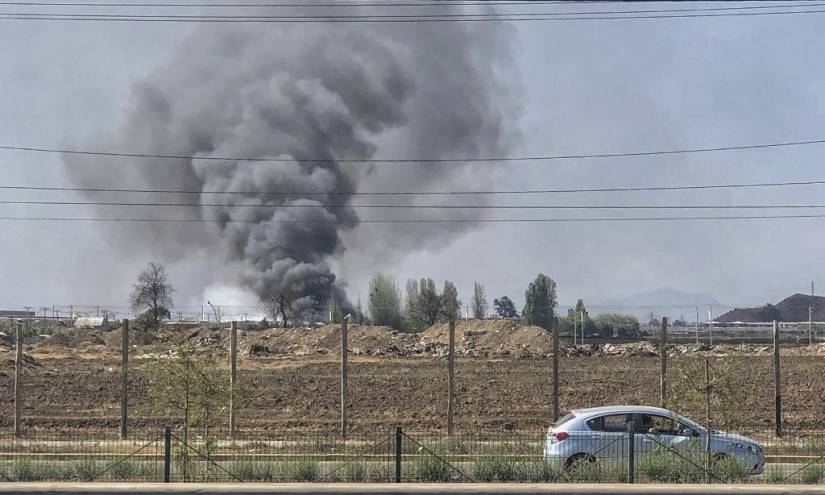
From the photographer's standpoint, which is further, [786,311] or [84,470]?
[786,311]

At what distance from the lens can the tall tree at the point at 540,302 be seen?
348 ft

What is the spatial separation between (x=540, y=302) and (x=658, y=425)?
313 ft

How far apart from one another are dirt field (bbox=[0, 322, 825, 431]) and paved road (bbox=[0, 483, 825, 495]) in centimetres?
658

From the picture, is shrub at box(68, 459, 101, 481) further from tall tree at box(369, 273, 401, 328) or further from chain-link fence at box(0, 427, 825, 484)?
tall tree at box(369, 273, 401, 328)

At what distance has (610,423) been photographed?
53.8 feet

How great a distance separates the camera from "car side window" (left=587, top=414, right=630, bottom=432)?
16.3 metres

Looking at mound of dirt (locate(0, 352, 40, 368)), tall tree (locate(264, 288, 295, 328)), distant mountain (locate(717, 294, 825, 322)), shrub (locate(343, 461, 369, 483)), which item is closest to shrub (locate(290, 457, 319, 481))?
shrub (locate(343, 461, 369, 483))

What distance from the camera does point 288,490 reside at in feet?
43.0

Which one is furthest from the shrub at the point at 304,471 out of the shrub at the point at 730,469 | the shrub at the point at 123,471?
the shrub at the point at 730,469

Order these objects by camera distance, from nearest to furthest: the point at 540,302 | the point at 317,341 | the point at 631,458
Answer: the point at 631,458 < the point at 317,341 < the point at 540,302

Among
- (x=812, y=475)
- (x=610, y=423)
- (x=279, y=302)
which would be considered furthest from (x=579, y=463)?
(x=279, y=302)

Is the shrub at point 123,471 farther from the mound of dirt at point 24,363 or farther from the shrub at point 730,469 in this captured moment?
the mound of dirt at point 24,363

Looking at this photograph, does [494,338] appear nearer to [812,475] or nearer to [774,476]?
[774,476]

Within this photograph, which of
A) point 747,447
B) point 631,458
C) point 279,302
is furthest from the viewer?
point 279,302
